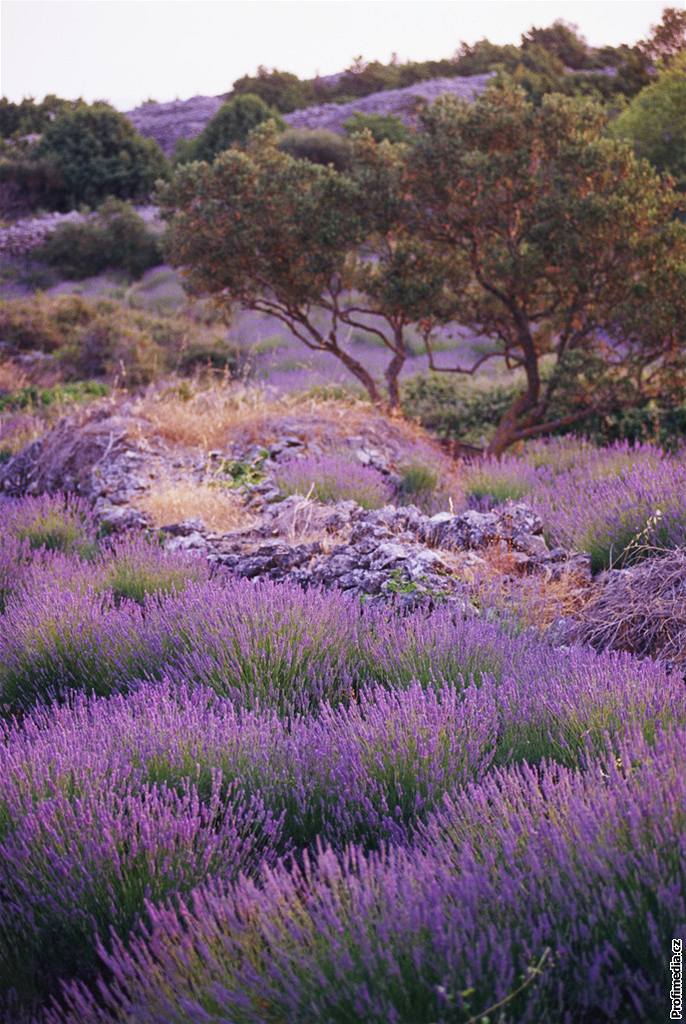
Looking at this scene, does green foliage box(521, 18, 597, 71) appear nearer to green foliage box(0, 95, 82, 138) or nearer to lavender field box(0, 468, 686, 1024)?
green foliage box(0, 95, 82, 138)

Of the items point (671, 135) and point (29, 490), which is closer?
point (29, 490)

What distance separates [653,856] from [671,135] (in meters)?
24.1

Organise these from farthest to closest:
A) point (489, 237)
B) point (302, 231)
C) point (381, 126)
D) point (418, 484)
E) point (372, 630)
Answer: point (381, 126)
point (302, 231)
point (489, 237)
point (418, 484)
point (372, 630)

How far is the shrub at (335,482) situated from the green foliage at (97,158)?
28.0 metres

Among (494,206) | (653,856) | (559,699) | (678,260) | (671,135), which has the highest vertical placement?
(671,135)

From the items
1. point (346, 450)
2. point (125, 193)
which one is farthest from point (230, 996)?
point (125, 193)

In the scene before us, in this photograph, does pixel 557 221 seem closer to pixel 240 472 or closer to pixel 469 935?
pixel 240 472

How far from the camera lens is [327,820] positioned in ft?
8.27

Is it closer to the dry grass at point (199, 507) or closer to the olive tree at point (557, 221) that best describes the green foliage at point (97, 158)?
the olive tree at point (557, 221)

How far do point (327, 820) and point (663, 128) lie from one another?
23507 millimetres

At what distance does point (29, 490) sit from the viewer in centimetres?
823

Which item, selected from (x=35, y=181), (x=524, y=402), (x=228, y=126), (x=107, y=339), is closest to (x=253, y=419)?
(x=524, y=402)

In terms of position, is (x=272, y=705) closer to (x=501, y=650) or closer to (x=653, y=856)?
(x=501, y=650)

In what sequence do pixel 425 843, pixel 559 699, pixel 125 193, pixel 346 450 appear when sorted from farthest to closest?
pixel 125 193 < pixel 346 450 < pixel 559 699 < pixel 425 843
